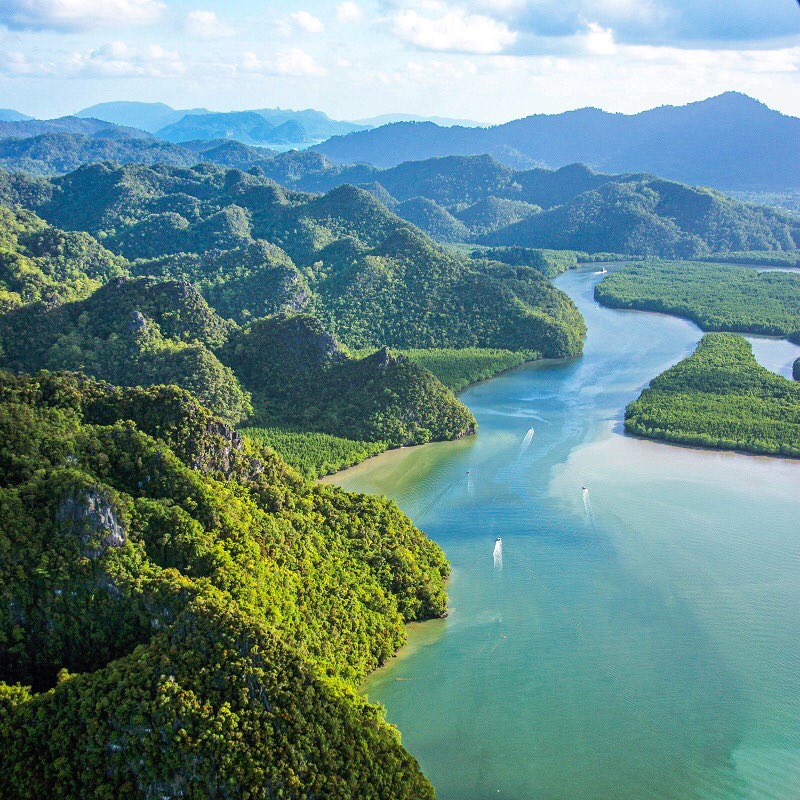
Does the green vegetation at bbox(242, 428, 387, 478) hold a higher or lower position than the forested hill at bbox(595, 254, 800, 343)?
lower

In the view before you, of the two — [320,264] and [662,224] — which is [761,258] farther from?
[320,264]

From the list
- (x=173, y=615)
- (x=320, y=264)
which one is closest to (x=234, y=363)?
(x=320, y=264)

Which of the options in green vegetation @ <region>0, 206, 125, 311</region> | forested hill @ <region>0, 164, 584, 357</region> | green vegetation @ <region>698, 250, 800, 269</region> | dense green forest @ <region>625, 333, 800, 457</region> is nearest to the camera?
dense green forest @ <region>625, 333, 800, 457</region>

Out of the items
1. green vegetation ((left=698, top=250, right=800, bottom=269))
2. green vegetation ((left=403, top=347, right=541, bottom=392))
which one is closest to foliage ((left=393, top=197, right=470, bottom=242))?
green vegetation ((left=698, top=250, right=800, bottom=269))

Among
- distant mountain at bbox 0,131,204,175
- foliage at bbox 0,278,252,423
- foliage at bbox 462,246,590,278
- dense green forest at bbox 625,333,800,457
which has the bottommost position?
dense green forest at bbox 625,333,800,457

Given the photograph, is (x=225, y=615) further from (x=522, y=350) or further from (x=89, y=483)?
(x=522, y=350)

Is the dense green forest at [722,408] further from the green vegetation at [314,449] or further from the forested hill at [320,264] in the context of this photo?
the green vegetation at [314,449]

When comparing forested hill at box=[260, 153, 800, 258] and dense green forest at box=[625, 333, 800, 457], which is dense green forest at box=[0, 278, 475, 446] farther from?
forested hill at box=[260, 153, 800, 258]

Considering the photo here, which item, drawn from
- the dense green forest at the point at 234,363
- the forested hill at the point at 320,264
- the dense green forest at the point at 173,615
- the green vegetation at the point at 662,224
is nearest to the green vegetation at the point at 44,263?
the forested hill at the point at 320,264
